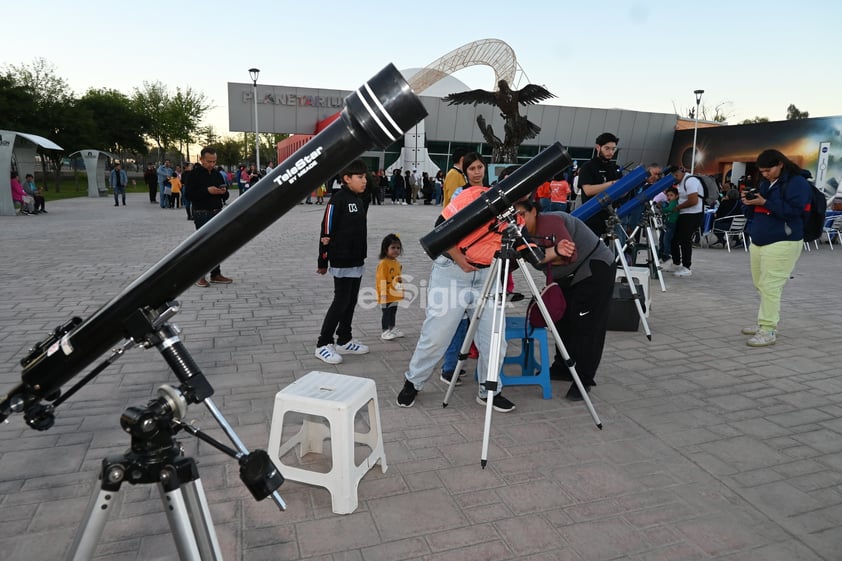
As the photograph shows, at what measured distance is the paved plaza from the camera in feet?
8.73

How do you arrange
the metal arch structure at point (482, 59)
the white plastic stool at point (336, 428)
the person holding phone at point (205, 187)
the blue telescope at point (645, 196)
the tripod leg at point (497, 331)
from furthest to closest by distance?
the metal arch structure at point (482, 59)
the person holding phone at point (205, 187)
the blue telescope at point (645, 196)
the tripod leg at point (497, 331)
the white plastic stool at point (336, 428)

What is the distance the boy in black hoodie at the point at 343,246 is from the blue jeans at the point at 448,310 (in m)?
1.17

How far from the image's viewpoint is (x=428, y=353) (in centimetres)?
404

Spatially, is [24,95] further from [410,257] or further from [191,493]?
[191,493]

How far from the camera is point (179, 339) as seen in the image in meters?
1.43

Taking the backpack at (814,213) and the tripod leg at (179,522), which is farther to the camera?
the backpack at (814,213)

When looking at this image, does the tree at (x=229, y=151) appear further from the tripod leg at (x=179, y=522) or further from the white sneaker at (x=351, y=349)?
the tripod leg at (x=179, y=522)

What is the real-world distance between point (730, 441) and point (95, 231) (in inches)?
602

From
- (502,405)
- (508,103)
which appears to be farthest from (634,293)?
(508,103)

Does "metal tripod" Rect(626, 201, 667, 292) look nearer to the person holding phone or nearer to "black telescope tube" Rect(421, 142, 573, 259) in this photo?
"black telescope tube" Rect(421, 142, 573, 259)

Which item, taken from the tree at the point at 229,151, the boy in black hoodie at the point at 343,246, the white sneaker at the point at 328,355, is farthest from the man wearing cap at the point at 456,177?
the tree at the point at 229,151

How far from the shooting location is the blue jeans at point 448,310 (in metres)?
3.97

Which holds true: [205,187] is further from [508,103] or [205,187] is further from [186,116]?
[186,116]

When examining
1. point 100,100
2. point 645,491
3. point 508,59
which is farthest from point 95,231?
point 100,100
